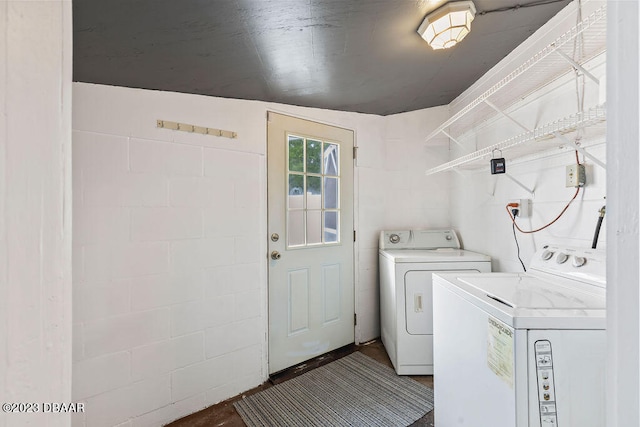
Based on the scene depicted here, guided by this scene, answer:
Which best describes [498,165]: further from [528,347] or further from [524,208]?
[528,347]

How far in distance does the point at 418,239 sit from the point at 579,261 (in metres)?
1.34

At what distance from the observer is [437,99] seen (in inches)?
98.2

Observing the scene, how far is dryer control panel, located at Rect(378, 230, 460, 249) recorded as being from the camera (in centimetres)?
255

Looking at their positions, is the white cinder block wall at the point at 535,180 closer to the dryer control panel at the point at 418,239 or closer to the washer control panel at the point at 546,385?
the dryer control panel at the point at 418,239

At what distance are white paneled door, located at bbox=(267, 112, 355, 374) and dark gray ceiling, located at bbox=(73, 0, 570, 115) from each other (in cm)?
43

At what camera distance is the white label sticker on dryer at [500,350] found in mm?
935

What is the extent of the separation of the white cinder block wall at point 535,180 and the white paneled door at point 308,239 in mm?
1005

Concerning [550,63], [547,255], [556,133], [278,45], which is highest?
[278,45]

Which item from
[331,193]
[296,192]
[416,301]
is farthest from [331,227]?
[416,301]

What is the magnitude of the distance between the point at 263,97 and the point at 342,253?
4.60 ft

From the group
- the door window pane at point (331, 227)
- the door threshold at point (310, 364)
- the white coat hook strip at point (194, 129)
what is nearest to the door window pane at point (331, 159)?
the door window pane at point (331, 227)

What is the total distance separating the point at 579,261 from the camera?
1.26 m
